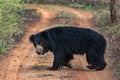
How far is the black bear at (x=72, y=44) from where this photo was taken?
35.1 ft

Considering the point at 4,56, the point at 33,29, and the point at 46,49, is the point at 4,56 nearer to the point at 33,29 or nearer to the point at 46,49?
the point at 46,49

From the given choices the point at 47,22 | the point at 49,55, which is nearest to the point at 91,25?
the point at 47,22

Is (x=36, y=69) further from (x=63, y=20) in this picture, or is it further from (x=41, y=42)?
(x=63, y=20)

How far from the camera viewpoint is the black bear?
10695 mm

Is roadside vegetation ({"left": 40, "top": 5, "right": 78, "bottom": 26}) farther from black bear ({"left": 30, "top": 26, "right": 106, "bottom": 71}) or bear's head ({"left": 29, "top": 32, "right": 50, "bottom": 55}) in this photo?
bear's head ({"left": 29, "top": 32, "right": 50, "bottom": 55})

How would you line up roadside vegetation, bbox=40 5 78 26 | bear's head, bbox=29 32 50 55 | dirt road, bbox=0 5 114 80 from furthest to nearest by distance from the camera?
roadside vegetation, bbox=40 5 78 26
bear's head, bbox=29 32 50 55
dirt road, bbox=0 5 114 80

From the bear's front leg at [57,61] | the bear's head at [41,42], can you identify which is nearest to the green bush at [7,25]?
the bear's head at [41,42]

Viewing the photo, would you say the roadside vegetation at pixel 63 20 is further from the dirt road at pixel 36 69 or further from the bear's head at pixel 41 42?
the bear's head at pixel 41 42

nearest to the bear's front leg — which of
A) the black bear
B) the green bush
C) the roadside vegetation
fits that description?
the black bear

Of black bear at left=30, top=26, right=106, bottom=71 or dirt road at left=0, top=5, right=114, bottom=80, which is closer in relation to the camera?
dirt road at left=0, top=5, right=114, bottom=80

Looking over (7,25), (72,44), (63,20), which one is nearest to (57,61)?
(72,44)

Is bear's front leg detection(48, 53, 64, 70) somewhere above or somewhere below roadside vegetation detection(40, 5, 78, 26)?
above

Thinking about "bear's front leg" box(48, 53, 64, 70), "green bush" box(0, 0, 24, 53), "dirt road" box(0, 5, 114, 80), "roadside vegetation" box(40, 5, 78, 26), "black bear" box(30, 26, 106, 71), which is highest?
"black bear" box(30, 26, 106, 71)

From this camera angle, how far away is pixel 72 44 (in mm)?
10836
